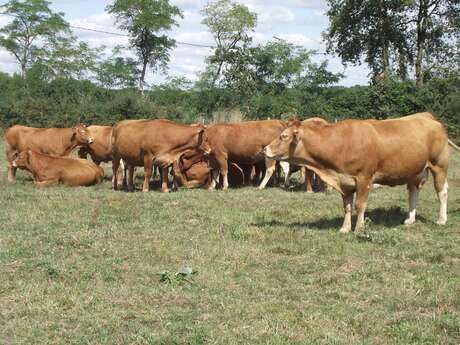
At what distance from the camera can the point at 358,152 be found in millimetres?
9656

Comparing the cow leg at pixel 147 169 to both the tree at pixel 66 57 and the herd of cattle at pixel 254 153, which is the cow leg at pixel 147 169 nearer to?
the herd of cattle at pixel 254 153

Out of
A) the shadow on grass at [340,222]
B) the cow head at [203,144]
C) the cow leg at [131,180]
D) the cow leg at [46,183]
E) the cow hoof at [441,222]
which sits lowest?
the cow leg at [46,183]

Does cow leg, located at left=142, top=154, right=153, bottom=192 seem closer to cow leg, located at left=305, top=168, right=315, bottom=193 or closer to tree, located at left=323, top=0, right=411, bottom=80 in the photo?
cow leg, located at left=305, top=168, right=315, bottom=193

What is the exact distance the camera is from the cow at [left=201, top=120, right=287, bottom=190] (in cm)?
1595

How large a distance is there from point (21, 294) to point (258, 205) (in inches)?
266

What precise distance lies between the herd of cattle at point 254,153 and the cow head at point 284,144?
0.02m

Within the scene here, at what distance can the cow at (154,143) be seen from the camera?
593 inches

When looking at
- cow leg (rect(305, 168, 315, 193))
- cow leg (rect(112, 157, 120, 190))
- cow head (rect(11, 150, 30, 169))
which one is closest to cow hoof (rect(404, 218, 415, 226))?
cow leg (rect(305, 168, 315, 193))

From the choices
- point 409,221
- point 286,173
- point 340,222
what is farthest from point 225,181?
point 409,221

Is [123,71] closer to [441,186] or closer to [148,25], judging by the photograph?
[148,25]

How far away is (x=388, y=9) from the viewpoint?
38.8 metres

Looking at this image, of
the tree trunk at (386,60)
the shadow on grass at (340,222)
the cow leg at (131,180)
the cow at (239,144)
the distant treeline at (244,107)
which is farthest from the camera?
the tree trunk at (386,60)

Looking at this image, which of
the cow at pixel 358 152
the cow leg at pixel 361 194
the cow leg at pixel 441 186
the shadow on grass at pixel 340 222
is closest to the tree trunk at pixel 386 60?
the shadow on grass at pixel 340 222

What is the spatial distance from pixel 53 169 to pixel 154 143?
2.87 m
